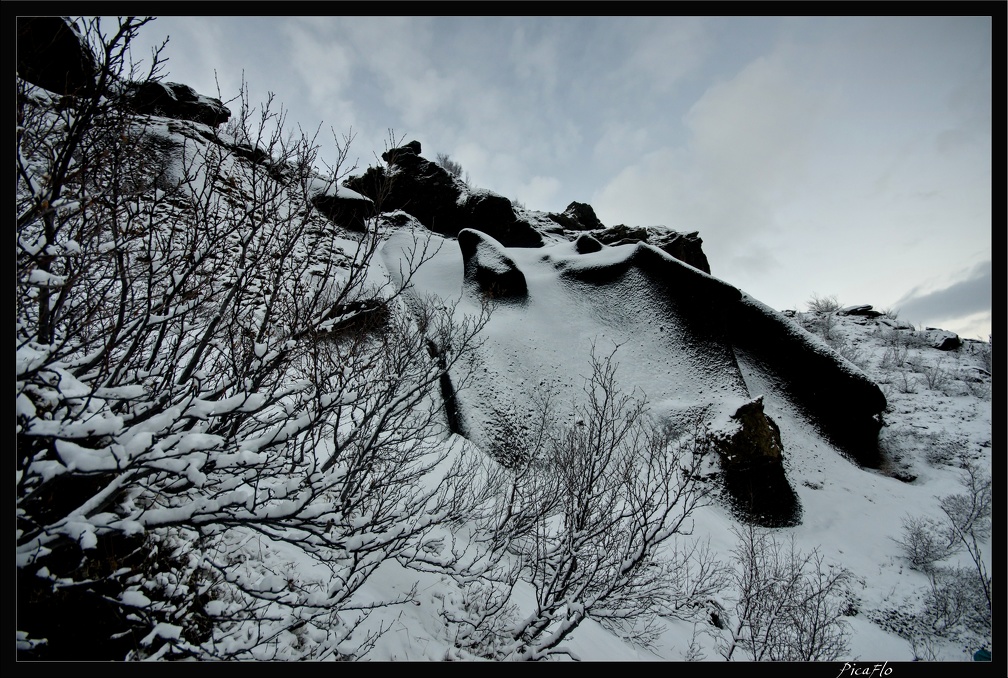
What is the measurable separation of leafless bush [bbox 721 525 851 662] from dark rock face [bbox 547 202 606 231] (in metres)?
26.4

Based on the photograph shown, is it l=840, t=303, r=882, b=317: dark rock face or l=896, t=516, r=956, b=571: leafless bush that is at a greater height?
l=840, t=303, r=882, b=317: dark rock face

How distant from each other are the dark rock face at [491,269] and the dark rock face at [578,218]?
15.7 meters

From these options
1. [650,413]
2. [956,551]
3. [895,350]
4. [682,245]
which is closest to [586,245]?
[682,245]

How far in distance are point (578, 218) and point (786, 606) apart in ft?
101

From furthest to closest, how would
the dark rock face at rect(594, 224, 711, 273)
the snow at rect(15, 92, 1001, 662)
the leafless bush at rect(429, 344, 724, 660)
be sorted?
1. the dark rock face at rect(594, 224, 711, 273)
2. the leafless bush at rect(429, 344, 724, 660)
3. the snow at rect(15, 92, 1001, 662)

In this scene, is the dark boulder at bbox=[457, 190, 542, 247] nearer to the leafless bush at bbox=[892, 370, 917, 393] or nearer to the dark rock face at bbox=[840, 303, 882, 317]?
the leafless bush at bbox=[892, 370, 917, 393]

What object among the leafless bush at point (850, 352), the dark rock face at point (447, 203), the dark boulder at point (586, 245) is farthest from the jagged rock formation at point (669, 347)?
the leafless bush at point (850, 352)

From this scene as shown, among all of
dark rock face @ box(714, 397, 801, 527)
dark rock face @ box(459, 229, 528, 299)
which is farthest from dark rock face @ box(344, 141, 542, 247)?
dark rock face @ box(714, 397, 801, 527)

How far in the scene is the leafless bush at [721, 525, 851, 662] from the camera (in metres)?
6.64

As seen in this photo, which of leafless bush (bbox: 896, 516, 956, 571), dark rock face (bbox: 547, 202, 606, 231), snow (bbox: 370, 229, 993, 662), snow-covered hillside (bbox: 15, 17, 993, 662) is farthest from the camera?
dark rock face (bbox: 547, 202, 606, 231)

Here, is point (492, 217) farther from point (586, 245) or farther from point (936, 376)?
point (936, 376)

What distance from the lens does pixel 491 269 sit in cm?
1638

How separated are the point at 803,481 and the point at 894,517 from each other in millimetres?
2304

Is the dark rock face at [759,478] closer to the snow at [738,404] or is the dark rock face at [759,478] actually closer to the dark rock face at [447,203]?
the snow at [738,404]
